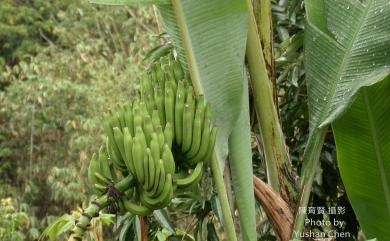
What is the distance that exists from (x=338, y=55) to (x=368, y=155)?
0.27 meters

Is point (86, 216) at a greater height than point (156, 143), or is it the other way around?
point (156, 143)

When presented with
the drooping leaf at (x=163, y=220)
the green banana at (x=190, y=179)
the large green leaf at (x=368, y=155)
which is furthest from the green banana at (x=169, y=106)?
the large green leaf at (x=368, y=155)

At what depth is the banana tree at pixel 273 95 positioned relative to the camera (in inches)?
55.0

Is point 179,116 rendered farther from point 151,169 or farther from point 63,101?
point 63,101

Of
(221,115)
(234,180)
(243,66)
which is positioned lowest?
(234,180)

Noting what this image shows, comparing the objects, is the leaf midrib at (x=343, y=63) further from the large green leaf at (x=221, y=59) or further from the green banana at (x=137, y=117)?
the green banana at (x=137, y=117)

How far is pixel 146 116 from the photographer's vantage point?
1.21 meters

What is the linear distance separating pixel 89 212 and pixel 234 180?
410 mm

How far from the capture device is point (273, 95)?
4.95 feet

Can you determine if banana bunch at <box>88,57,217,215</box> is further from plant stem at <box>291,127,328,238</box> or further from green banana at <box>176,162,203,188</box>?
plant stem at <box>291,127,328,238</box>

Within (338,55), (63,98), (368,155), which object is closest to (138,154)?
(338,55)

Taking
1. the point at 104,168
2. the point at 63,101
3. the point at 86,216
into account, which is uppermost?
the point at 63,101

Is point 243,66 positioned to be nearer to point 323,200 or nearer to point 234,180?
point 234,180

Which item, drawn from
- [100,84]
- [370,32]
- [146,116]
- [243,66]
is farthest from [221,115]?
[100,84]
